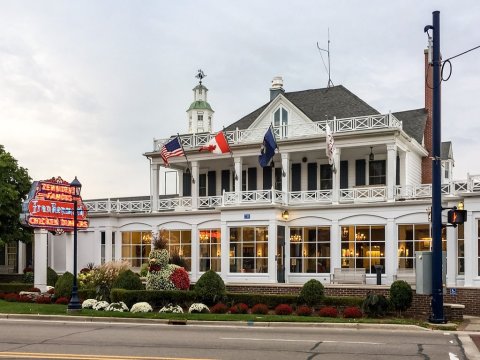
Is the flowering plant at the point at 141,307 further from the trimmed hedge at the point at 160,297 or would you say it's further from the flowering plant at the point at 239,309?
the flowering plant at the point at 239,309

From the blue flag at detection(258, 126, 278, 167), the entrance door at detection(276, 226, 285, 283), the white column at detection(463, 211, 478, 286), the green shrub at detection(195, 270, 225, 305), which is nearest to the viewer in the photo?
the green shrub at detection(195, 270, 225, 305)

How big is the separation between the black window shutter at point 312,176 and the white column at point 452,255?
10678mm

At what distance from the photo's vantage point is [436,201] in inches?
776

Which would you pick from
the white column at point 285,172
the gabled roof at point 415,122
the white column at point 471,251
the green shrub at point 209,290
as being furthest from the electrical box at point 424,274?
the gabled roof at point 415,122

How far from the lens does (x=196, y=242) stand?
35.9 m

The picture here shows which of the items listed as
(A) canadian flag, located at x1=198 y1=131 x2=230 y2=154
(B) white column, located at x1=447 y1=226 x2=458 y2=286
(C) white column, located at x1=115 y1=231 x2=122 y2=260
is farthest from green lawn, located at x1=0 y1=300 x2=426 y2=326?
(C) white column, located at x1=115 y1=231 x2=122 y2=260

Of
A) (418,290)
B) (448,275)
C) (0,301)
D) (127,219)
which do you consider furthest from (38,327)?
(127,219)

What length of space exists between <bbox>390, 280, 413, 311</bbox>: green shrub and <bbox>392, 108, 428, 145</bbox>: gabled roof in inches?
642

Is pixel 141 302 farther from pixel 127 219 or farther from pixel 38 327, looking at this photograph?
pixel 127 219

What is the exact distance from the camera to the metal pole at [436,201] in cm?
1944

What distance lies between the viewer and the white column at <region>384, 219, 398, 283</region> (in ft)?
98.4

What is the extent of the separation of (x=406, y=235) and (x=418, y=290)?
35.5 feet

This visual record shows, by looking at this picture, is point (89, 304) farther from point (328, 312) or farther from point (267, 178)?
point (267, 178)

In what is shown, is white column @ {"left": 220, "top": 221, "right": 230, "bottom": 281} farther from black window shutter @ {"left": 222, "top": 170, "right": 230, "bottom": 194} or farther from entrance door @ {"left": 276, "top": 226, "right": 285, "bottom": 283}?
black window shutter @ {"left": 222, "top": 170, "right": 230, "bottom": 194}
